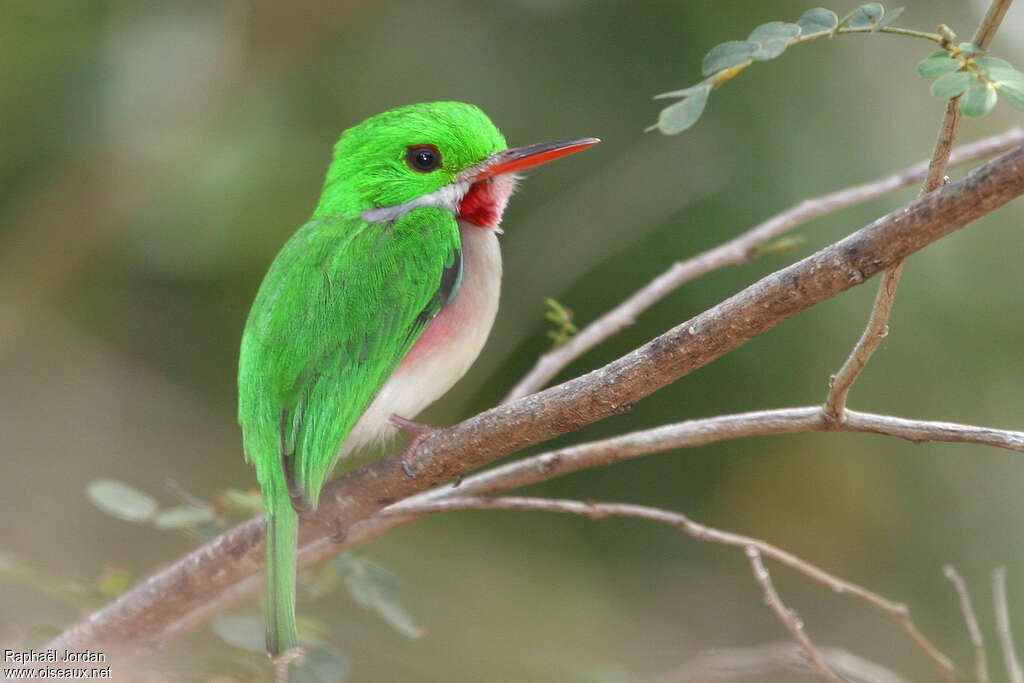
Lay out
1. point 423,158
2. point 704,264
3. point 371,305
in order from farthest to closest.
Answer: point 423,158, point 704,264, point 371,305

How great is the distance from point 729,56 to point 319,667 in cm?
163

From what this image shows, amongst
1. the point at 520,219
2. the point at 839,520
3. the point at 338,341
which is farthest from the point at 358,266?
the point at 839,520

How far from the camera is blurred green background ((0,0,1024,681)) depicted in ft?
13.1

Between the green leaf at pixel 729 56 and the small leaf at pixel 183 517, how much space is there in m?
1.60

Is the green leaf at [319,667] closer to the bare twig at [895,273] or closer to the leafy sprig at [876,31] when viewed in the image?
the bare twig at [895,273]

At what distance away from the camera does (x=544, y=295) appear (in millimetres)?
3822

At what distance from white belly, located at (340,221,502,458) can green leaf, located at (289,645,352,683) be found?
48 cm

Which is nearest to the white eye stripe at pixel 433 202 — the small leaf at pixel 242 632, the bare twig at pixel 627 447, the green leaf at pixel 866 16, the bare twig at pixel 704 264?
the bare twig at pixel 704 264

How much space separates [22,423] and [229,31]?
1.72 meters

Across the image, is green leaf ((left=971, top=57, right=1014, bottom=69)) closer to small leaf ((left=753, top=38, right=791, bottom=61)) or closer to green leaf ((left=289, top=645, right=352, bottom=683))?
small leaf ((left=753, top=38, right=791, bottom=61))

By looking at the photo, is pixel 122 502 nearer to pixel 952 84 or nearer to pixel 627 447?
pixel 627 447

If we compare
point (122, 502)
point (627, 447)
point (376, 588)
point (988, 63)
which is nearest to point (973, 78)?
point (988, 63)

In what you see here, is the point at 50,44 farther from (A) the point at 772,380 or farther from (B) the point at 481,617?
(A) the point at 772,380

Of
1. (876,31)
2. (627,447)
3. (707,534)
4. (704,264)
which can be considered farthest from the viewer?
(704,264)
